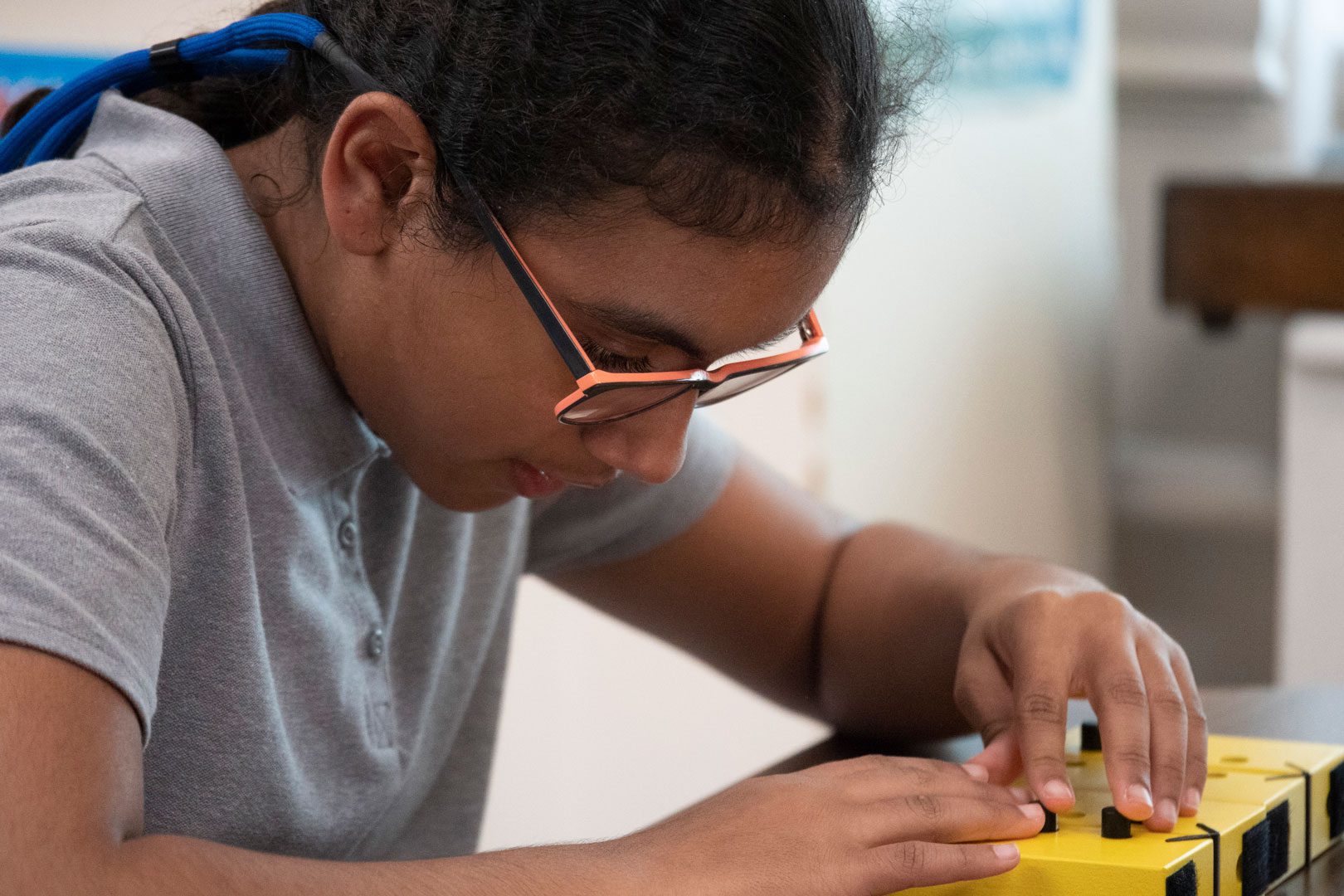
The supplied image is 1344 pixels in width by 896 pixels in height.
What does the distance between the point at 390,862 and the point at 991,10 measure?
5.73ft

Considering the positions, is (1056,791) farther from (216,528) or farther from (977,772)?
(216,528)

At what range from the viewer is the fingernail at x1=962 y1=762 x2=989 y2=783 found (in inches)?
33.0

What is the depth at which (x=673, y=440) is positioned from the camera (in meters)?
0.85

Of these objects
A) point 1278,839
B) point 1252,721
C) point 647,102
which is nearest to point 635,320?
point 647,102

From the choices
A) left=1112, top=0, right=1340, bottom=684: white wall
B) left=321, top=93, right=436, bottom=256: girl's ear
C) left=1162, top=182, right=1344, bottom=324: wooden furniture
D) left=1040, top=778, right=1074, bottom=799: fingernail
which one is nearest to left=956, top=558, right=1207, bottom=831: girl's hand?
left=1040, top=778, right=1074, bottom=799: fingernail

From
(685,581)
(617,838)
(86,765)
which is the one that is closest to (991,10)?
Result: (685,581)

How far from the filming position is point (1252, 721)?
107 cm

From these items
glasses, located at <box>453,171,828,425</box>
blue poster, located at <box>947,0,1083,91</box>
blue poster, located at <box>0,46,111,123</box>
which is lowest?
glasses, located at <box>453,171,828,425</box>

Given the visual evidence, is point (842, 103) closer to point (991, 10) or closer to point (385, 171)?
point (385, 171)

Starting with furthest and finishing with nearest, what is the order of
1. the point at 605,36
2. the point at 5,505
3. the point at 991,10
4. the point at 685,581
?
the point at 991,10
the point at 685,581
the point at 605,36
the point at 5,505

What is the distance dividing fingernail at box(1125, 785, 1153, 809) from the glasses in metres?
0.30

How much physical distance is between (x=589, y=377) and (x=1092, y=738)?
40cm

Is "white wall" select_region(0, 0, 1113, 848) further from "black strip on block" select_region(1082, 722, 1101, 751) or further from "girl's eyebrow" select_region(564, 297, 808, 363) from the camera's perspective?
"black strip on block" select_region(1082, 722, 1101, 751)

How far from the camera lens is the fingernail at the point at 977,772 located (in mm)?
839
